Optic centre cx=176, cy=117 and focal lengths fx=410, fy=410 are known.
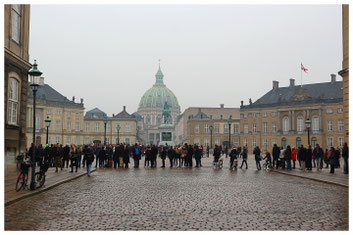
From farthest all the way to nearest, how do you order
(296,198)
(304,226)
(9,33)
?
(9,33) < (296,198) < (304,226)

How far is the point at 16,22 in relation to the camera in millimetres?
20172

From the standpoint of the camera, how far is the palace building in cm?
7281

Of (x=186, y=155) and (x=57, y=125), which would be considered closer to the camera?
(x=186, y=155)

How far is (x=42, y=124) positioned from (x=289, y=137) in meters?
47.3

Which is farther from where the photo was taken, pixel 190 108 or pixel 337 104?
pixel 190 108

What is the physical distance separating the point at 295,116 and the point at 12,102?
64825mm

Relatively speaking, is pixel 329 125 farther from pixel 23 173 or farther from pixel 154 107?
pixel 154 107

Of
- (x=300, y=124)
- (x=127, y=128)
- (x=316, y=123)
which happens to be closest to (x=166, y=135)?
(x=300, y=124)

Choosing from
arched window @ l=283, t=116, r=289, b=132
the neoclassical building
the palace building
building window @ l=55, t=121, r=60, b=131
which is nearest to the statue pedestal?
the palace building

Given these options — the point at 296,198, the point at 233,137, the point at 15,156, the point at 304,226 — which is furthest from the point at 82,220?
the point at 233,137

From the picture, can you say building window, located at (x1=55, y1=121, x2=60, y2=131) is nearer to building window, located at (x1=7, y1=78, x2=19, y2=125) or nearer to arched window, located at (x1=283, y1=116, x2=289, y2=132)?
arched window, located at (x1=283, y1=116, x2=289, y2=132)

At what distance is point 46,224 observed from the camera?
8.09 m

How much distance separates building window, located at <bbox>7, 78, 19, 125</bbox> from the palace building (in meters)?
62.6

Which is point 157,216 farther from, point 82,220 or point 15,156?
point 15,156
